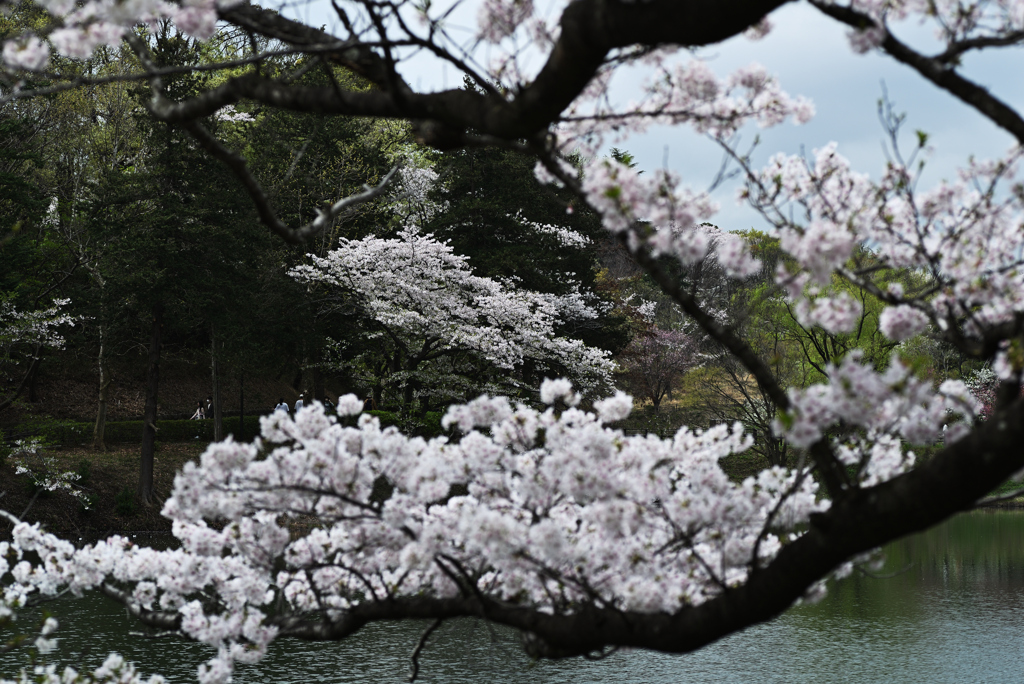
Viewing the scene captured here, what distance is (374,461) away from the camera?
3570 millimetres

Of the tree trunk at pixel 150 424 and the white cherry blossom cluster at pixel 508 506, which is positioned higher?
the tree trunk at pixel 150 424

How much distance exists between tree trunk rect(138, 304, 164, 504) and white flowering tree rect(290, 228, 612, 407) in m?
3.52

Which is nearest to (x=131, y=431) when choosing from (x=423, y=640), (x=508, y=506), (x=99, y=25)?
(x=423, y=640)

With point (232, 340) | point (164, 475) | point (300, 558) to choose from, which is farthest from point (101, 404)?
point (300, 558)

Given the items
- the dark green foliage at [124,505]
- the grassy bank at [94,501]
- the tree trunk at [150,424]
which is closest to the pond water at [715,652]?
the grassy bank at [94,501]

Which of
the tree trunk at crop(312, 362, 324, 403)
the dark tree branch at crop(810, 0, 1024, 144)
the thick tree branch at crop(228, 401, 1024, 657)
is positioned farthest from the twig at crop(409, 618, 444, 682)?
the tree trunk at crop(312, 362, 324, 403)

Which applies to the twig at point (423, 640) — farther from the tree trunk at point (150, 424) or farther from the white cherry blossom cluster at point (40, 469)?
the tree trunk at point (150, 424)

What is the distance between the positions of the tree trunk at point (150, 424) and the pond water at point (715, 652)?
413 centimetres

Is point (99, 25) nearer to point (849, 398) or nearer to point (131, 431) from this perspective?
point (849, 398)

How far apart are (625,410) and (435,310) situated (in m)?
17.7

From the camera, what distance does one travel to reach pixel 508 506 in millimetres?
3803

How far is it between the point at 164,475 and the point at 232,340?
3.82 m

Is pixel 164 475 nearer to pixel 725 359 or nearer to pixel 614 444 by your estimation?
pixel 725 359

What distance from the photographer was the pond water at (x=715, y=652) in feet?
36.7
